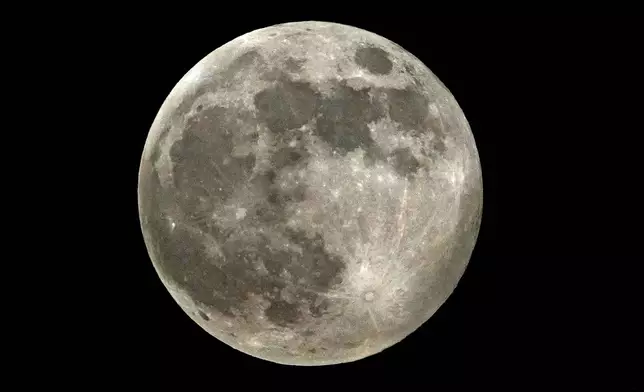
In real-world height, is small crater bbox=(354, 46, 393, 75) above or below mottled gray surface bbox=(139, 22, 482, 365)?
above

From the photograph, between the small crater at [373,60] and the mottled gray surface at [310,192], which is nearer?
the mottled gray surface at [310,192]

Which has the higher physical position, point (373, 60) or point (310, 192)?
point (373, 60)

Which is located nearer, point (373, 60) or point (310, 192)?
point (310, 192)

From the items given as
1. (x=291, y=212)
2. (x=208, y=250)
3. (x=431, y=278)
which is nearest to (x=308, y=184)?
(x=291, y=212)

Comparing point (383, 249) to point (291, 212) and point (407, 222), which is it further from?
point (291, 212)

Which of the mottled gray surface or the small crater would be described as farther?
the small crater

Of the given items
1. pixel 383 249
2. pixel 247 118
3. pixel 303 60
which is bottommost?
pixel 383 249

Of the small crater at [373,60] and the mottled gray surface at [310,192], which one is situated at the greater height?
the small crater at [373,60]
